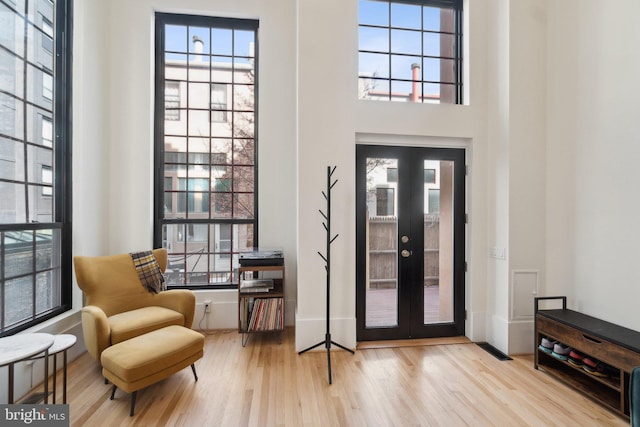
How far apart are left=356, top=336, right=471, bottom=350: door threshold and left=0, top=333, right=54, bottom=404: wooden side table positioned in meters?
2.44

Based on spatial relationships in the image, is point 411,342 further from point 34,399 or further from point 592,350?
point 34,399

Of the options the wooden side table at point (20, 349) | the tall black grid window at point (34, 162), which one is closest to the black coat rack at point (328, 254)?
the wooden side table at point (20, 349)

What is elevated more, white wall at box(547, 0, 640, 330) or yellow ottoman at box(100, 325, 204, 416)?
white wall at box(547, 0, 640, 330)

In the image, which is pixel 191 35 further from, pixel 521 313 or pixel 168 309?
pixel 521 313

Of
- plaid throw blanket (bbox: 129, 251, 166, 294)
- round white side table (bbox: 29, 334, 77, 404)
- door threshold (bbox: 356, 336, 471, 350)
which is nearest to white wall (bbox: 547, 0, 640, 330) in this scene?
door threshold (bbox: 356, 336, 471, 350)

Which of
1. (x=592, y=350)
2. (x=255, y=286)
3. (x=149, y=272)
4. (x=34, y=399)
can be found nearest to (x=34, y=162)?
(x=149, y=272)

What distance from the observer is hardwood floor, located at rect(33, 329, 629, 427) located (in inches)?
73.0

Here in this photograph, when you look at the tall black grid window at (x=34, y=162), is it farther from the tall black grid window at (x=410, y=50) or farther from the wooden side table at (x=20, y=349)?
the tall black grid window at (x=410, y=50)

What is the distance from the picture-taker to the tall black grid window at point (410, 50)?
3.12m

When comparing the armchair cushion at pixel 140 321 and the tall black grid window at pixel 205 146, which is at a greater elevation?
the tall black grid window at pixel 205 146

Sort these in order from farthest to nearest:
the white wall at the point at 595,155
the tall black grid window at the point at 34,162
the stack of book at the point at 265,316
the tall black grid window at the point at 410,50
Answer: the tall black grid window at the point at 410,50, the stack of book at the point at 265,316, the white wall at the point at 595,155, the tall black grid window at the point at 34,162

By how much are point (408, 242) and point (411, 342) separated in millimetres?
1077

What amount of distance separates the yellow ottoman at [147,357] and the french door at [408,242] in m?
1.66

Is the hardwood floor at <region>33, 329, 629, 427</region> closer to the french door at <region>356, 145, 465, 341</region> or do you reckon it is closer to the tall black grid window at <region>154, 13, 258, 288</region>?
the french door at <region>356, 145, 465, 341</region>
